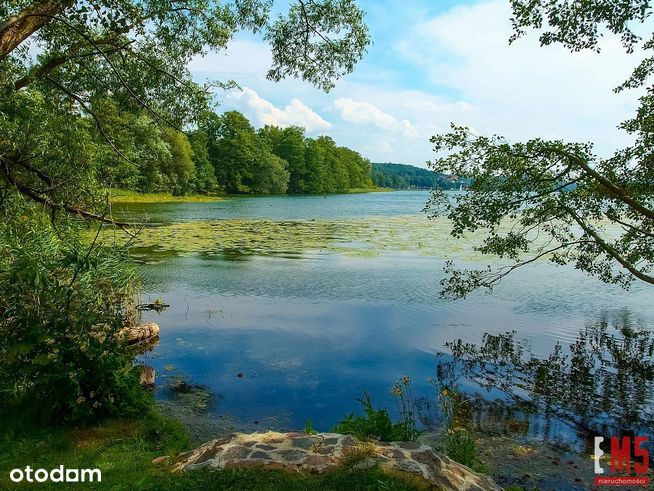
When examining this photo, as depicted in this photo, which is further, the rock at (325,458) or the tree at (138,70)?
the tree at (138,70)

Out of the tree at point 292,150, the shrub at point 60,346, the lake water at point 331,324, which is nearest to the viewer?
the shrub at point 60,346

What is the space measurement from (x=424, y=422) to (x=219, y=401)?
3.35m

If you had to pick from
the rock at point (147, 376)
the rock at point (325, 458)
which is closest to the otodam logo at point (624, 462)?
the rock at point (325, 458)

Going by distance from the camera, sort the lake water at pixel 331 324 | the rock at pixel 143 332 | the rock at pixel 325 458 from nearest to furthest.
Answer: the rock at pixel 325 458, the lake water at pixel 331 324, the rock at pixel 143 332

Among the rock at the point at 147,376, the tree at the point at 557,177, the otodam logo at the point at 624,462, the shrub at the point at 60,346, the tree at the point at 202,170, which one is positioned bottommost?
the otodam logo at the point at 624,462

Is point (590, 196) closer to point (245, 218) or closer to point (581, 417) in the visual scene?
point (581, 417)

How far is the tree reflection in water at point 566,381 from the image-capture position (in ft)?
26.1

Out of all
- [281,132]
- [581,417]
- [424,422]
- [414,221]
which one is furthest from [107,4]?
[281,132]

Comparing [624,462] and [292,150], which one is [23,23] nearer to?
[624,462]

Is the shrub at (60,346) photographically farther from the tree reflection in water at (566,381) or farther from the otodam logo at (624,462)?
the otodam logo at (624,462)

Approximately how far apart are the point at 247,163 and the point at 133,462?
7898 centimetres

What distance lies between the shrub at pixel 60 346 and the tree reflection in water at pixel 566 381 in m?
5.28

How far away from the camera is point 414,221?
42.7 metres

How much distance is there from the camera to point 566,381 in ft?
31.4
